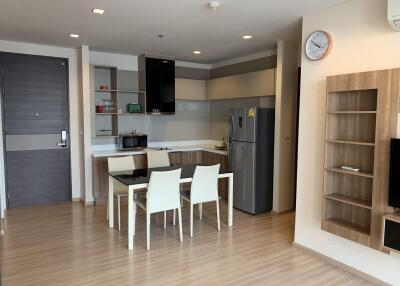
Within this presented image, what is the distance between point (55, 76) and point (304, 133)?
13.3 feet

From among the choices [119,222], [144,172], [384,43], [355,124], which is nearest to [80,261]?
[119,222]

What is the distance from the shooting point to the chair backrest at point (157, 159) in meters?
4.88

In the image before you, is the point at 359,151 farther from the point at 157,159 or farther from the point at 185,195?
the point at 157,159

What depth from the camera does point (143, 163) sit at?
5332mm

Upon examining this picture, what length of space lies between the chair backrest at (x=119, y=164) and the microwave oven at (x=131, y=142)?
0.88 metres

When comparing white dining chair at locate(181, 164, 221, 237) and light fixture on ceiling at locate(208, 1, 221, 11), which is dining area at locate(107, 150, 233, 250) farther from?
light fixture on ceiling at locate(208, 1, 221, 11)

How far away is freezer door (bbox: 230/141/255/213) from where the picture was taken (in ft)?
15.3

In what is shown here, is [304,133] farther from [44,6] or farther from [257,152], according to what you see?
[44,6]

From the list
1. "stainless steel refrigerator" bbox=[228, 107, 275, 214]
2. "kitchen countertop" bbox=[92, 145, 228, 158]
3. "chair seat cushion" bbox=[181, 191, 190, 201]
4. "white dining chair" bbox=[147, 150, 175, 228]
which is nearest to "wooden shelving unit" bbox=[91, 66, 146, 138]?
"kitchen countertop" bbox=[92, 145, 228, 158]

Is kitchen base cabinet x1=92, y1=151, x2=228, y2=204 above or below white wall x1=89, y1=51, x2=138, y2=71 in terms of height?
below

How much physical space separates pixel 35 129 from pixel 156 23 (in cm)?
280

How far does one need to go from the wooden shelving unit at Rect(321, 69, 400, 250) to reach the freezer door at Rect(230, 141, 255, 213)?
5.24ft

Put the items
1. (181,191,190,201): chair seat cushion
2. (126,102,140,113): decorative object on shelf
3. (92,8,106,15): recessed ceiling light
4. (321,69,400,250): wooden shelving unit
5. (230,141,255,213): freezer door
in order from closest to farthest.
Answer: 1. (321,69,400,250): wooden shelving unit
2. (92,8,106,15): recessed ceiling light
3. (181,191,190,201): chair seat cushion
4. (230,141,255,213): freezer door
5. (126,102,140,113): decorative object on shelf

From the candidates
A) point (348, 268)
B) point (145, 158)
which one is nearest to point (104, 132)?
point (145, 158)
